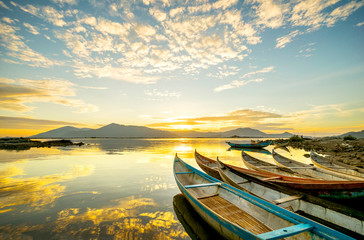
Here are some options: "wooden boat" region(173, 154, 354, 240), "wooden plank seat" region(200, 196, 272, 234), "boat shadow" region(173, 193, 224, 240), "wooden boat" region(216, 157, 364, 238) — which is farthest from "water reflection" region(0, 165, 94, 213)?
"wooden boat" region(216, 157, 364, 238)

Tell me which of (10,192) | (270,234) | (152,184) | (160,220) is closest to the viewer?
(270,234)

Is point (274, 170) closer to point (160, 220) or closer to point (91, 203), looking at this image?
point (160, 220)

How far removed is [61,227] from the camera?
602 centimetres

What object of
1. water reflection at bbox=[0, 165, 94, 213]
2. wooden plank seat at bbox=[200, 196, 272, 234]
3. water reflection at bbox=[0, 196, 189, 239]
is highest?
wooden plank seat at bbox=[200, 196, 272, 234]

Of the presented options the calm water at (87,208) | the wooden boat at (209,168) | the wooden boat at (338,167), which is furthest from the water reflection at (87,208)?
the wooden boat at (338,167)

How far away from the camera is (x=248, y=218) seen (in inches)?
214

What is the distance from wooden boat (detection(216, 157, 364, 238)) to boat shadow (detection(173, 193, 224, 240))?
2.55 m

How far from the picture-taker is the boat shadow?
5.78m

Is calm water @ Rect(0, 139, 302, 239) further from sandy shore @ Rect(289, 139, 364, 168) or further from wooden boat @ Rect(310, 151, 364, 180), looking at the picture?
sandy shore @ Rect(289, 139, 364, 168)

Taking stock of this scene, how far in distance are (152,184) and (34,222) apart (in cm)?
637

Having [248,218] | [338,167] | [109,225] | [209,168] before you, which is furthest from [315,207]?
[338,167]

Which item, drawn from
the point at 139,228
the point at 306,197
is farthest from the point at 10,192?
the point at 306,197

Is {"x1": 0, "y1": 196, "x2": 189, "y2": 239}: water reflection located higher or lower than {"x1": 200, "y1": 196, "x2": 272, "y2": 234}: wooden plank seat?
lower

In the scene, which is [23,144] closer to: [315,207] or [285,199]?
[285,199]
